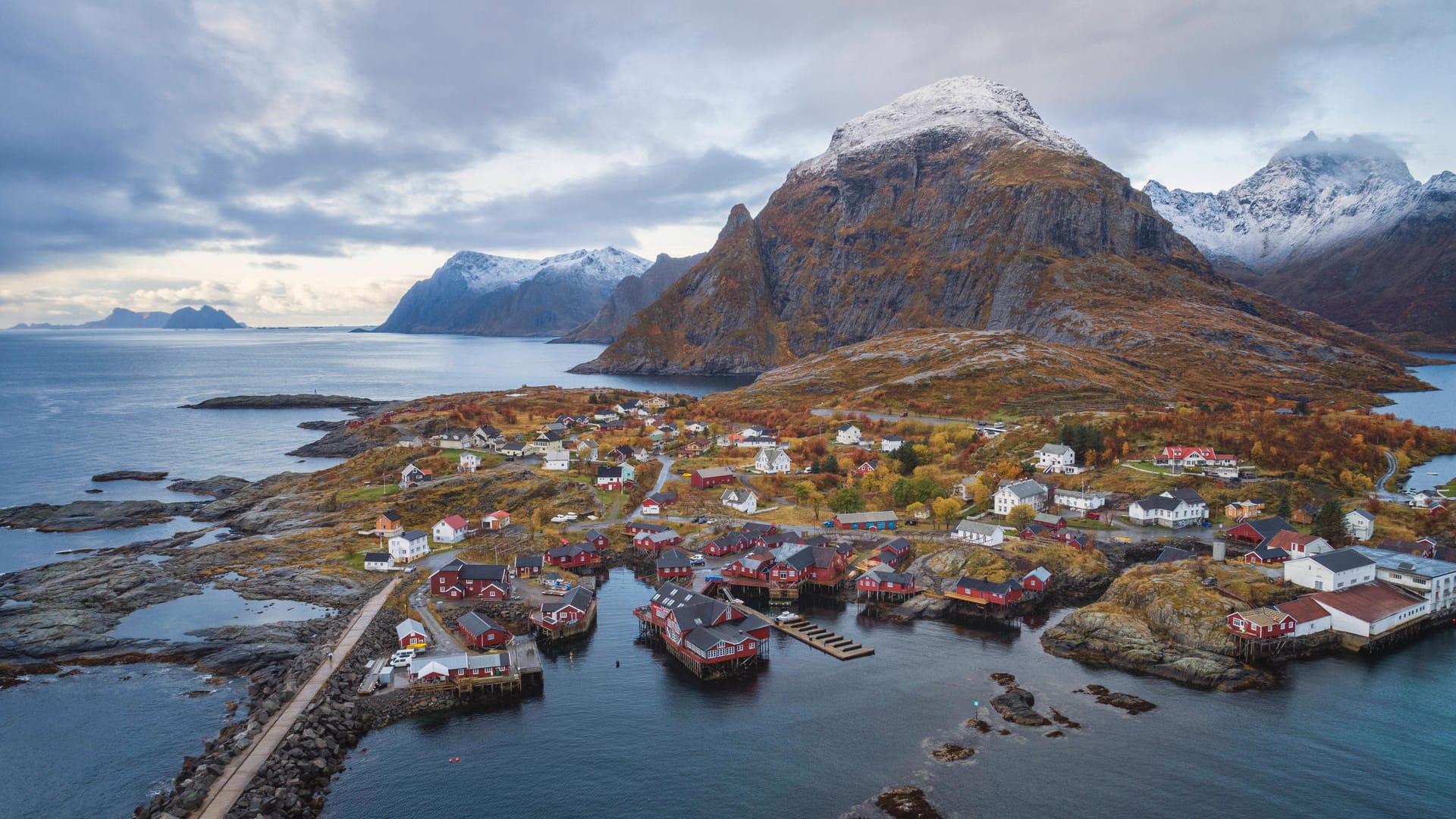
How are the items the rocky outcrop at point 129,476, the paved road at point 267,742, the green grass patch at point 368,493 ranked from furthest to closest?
the rocky outcrop at point 129,476 → the green grass patch at point 368,493 → the paved road at point 267,742

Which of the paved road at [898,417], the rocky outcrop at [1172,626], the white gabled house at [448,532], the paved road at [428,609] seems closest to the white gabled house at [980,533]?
the rocky outcrop at [1172,626]

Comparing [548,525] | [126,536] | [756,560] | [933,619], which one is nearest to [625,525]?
[548,525]

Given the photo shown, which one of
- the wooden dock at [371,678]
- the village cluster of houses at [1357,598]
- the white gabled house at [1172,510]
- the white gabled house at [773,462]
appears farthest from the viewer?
the white gabled house at [773,462]

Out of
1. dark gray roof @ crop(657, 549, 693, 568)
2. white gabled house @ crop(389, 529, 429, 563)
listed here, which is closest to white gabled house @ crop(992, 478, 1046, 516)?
dark gray roof @ crop(657, 549, 693, 568)

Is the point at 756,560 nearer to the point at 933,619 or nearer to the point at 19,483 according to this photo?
the point at 933,619

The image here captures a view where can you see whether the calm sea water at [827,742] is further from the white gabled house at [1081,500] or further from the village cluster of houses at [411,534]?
the white gabled house at [1081,500]

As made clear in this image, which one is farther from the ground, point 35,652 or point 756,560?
point 756,560

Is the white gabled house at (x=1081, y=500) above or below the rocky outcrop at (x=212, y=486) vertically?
above
